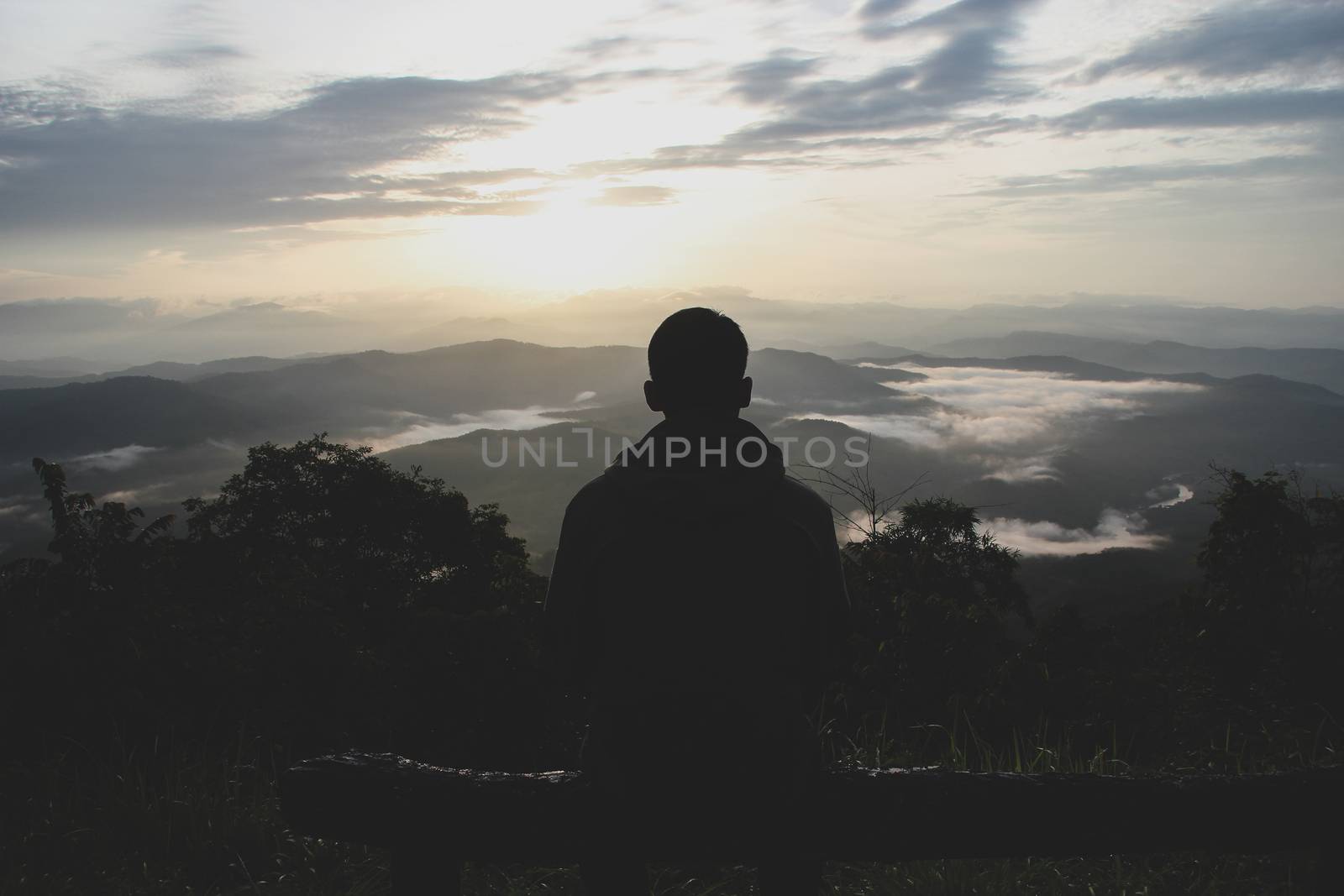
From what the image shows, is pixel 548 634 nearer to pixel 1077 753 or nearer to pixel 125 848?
pixel 125 848

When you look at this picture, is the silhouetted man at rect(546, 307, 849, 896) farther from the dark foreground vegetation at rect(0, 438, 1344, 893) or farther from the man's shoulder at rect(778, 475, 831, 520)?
the dark foreground vegetation at rect(0, 438, 1344, 893)

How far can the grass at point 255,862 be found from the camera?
3670 millimetres

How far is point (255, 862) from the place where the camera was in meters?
3.97

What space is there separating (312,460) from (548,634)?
95.0 ft

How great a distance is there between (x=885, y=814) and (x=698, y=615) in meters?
0.87

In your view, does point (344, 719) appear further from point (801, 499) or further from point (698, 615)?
point (801, 499)

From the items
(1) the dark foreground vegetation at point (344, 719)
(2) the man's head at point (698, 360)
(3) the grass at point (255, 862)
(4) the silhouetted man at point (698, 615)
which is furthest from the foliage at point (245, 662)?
(2) the man's head at point (698, 360)

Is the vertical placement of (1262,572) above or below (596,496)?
below

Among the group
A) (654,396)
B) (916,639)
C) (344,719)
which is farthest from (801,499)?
(916,639)

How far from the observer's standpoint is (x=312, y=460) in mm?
28781

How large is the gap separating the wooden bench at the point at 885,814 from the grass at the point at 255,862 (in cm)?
130

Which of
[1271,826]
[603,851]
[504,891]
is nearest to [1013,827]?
[1271,826]

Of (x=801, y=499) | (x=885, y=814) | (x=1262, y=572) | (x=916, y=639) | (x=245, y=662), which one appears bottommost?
(x=1262, y=572)

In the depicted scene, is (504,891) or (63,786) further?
(63,786)
